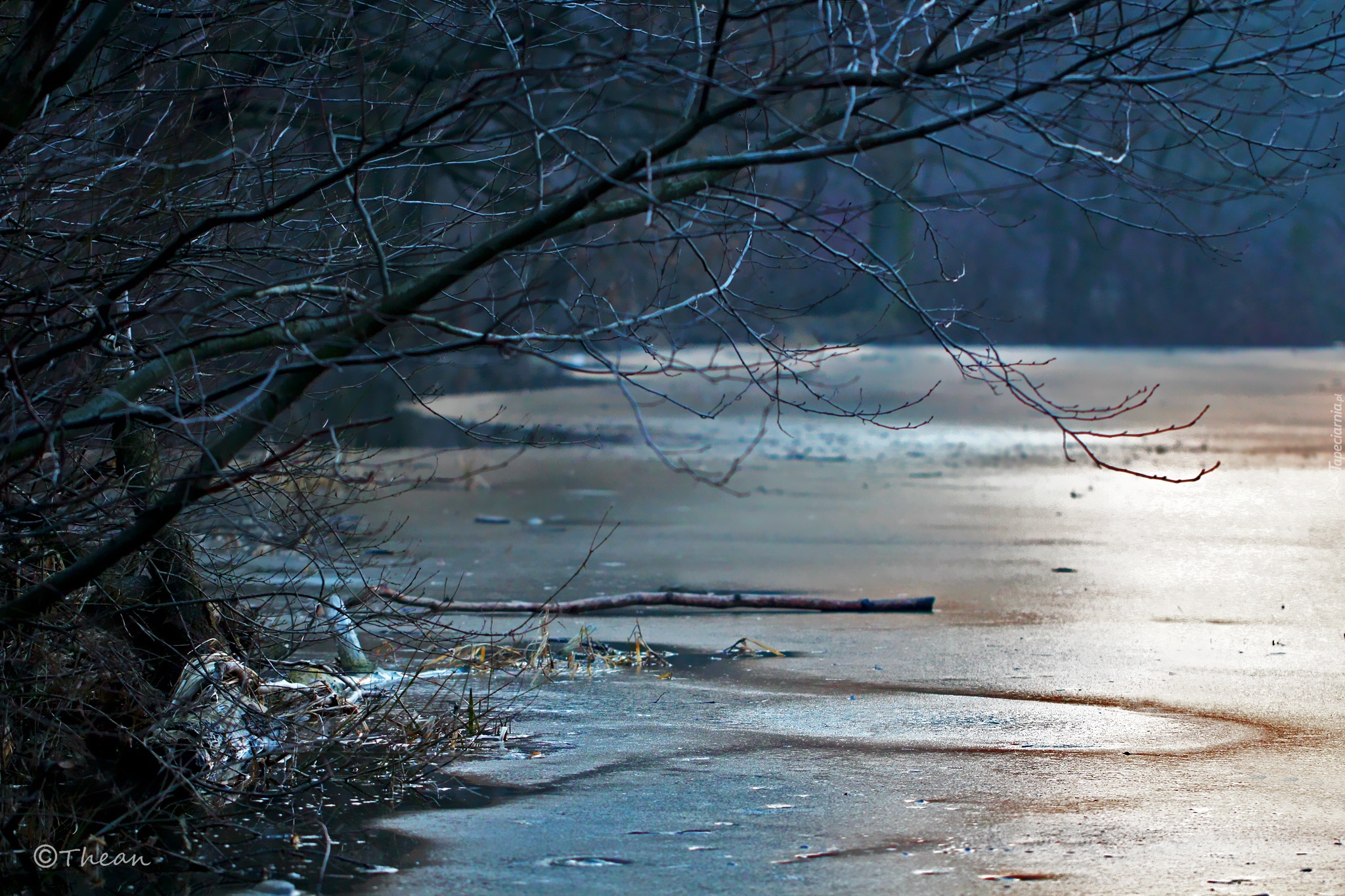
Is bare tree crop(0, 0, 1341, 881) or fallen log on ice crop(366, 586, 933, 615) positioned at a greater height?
bare tree crop(0, 0, 1341, 881)

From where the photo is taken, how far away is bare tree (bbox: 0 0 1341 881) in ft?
13.8

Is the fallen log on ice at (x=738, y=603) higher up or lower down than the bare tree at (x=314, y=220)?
lower down

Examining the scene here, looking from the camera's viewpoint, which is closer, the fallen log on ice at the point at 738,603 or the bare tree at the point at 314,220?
the bare tree at the point at 314,220

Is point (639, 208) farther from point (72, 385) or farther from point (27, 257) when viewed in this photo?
point (27, 257)

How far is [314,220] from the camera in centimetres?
616

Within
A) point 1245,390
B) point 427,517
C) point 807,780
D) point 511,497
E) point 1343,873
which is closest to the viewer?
point 1343,873

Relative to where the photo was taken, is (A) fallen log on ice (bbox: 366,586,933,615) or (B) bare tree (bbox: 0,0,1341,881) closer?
(B) bare tree (bbox: 0,0,1341,881)

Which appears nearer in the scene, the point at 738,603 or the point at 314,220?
the point at 314,220

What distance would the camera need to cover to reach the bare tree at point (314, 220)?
13.8 ft

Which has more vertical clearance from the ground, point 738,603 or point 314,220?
point 314,220

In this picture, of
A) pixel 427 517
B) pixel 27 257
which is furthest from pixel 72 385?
pixel 427 517

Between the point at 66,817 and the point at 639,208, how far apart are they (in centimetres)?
260

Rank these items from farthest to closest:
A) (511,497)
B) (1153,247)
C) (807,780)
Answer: (1153,247), (511,497), (807,780)

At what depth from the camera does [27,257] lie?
5.09 metres
